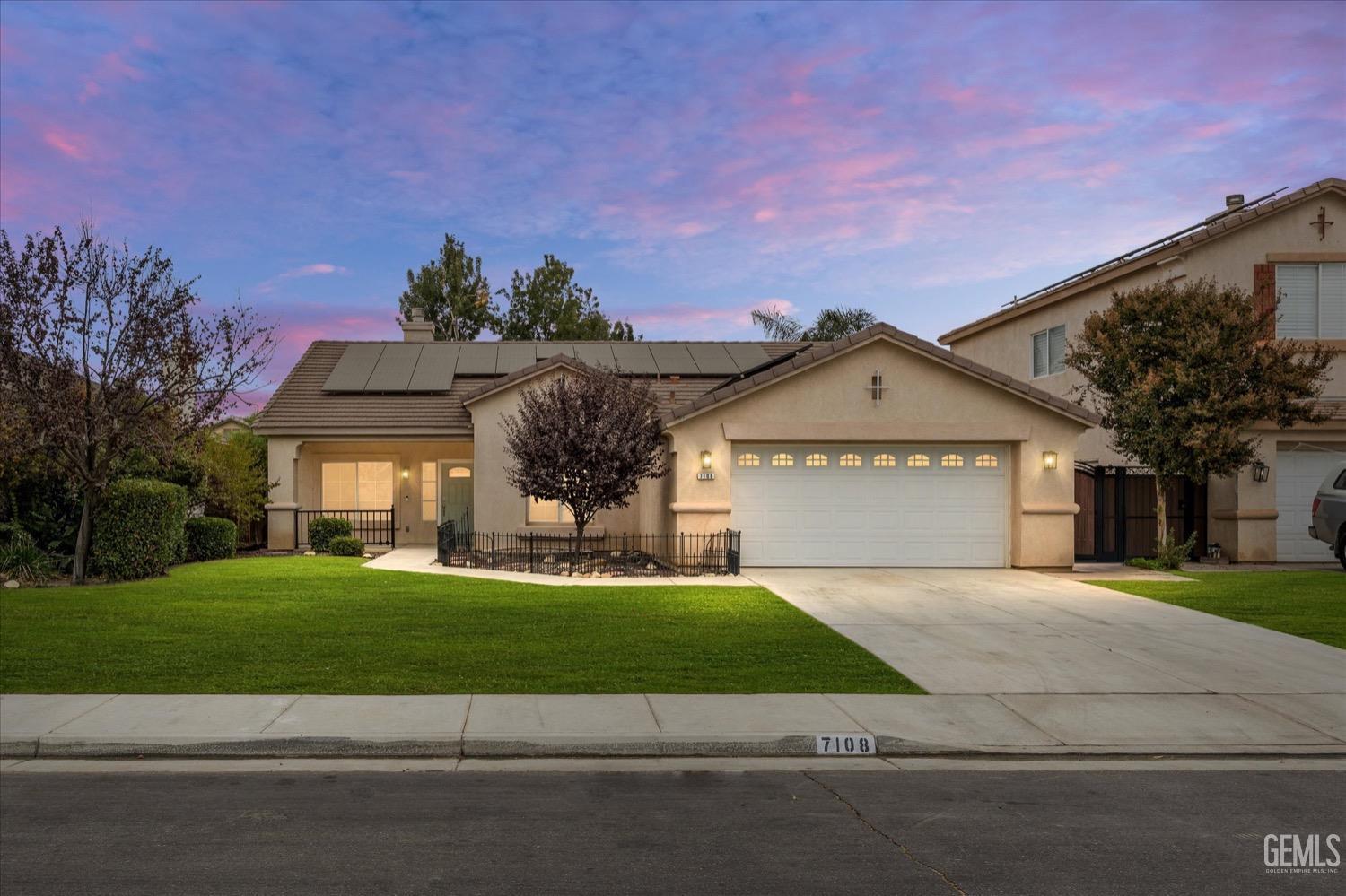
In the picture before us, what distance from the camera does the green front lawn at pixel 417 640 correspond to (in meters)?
8.98

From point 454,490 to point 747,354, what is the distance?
922 centimetres

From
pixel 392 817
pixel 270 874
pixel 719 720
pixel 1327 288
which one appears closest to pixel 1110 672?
pixel 719 720

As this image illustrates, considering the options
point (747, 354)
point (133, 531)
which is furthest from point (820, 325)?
point (133, 531)

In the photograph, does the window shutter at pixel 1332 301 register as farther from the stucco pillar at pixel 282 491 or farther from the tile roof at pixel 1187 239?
the stucco pillar at pixel 282 491

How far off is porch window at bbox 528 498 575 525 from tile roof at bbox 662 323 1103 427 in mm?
4906

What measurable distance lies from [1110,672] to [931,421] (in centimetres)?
928

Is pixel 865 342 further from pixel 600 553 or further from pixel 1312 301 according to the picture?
pixel 1312 301

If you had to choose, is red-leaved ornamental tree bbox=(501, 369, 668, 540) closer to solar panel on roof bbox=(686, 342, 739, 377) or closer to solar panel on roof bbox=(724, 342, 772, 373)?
solar panel on roof bbox=(686, 342, 739, 377)

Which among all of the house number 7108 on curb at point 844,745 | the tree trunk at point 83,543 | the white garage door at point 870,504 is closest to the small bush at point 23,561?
the tree trunk at point 83,543

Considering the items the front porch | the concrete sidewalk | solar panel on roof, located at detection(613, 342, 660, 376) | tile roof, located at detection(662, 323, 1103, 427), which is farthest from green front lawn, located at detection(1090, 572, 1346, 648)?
the front porch

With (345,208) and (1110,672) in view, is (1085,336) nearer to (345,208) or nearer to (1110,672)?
(1110,672)

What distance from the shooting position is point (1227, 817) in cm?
595

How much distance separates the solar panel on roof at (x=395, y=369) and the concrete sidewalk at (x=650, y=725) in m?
16.9

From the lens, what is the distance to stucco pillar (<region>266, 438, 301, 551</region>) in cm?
2281
